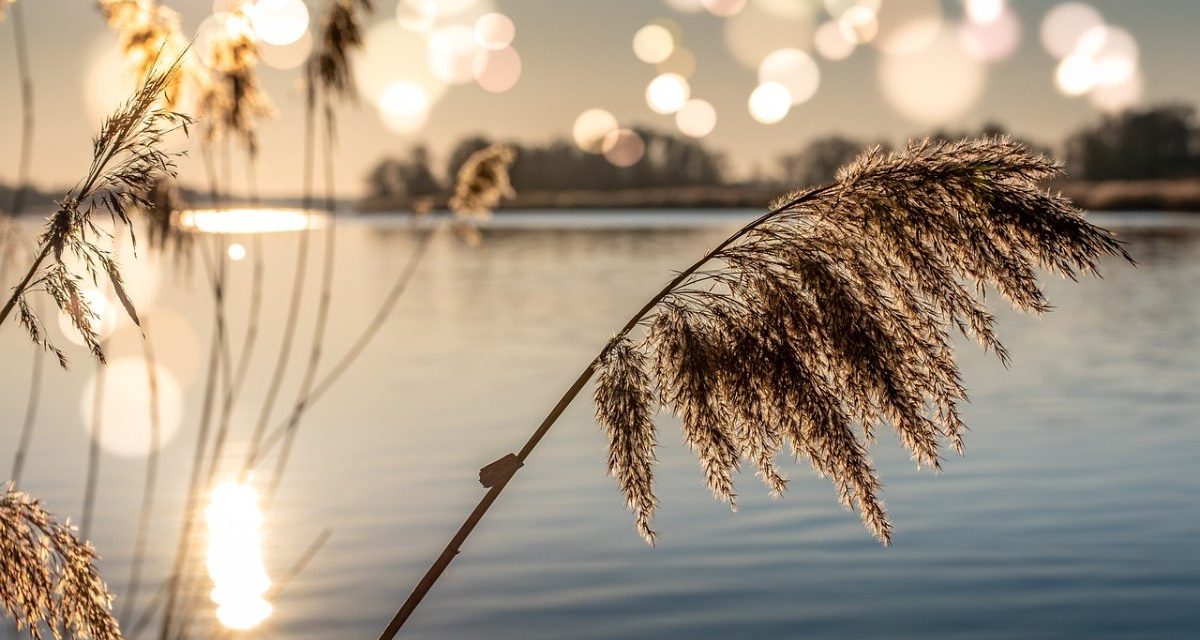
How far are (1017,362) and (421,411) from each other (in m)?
12.8

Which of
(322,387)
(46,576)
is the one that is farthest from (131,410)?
(46,576)

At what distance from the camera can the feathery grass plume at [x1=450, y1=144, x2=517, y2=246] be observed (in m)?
8.44

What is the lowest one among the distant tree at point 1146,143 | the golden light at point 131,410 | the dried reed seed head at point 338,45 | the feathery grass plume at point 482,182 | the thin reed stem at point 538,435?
the thin reed stem at point 538,435

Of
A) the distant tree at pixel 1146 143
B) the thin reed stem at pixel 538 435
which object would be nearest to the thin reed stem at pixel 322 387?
the thin reed stem at pixel 538 435

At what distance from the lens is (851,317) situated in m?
2.88

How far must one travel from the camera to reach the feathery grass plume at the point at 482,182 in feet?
27.7

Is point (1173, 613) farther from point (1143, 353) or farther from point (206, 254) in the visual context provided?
point (1143, 353)

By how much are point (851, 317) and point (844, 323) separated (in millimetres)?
23

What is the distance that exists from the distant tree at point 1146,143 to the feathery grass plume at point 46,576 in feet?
422

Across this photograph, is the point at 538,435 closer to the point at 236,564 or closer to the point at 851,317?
the point at 851,317

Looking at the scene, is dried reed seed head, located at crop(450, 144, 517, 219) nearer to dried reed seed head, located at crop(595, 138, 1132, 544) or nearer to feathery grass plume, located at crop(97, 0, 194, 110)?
feathery grass plume, located at crop(97, 0, 194, 110)

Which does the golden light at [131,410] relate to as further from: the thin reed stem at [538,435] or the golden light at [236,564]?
the thin reed stem at [538,435]

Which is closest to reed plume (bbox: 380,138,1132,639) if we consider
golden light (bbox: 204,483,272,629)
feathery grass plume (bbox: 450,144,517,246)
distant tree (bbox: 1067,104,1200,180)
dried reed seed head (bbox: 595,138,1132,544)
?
dried reed seed head (bbox: 595,138,1132,544)

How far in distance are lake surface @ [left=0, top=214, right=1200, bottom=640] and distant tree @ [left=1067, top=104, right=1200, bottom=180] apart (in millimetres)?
104357
